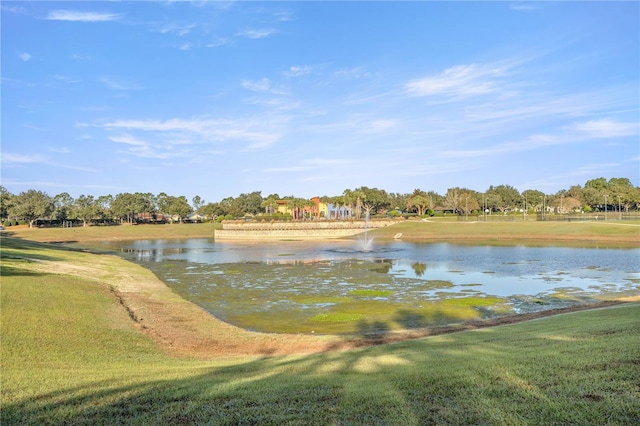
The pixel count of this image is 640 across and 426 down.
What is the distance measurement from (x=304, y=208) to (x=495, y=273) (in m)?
134

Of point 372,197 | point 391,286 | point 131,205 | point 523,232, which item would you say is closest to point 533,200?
point 372,197

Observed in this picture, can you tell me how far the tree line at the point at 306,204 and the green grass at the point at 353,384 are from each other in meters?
128

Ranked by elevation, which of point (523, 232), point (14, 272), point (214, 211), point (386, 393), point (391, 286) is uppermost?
point (214, 211)

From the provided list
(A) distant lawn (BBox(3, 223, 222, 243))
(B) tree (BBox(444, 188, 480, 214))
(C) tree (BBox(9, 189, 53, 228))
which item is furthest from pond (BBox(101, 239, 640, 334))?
(B) tree (BBox(444, 188, 480, 214))

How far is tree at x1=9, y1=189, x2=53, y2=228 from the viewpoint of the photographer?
121m

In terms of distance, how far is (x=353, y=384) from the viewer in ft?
27.7

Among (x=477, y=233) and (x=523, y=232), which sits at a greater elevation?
(x=523, y=232)

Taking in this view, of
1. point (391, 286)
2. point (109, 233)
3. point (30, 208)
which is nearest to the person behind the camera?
point (391, 286)

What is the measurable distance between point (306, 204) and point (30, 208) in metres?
86.9

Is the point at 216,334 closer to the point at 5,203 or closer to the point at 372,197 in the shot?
the point at 5,203

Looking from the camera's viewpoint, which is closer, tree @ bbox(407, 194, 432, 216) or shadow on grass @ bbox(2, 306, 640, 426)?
shadow on grass @ bbox(2, 306, 640, 426)

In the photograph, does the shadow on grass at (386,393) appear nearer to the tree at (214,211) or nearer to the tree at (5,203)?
the tree at (5,203)

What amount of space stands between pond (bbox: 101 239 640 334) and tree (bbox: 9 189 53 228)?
282ft

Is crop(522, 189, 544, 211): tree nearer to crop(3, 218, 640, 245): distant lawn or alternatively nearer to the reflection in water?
crop(3, 218, 640, 245): distant lawn
